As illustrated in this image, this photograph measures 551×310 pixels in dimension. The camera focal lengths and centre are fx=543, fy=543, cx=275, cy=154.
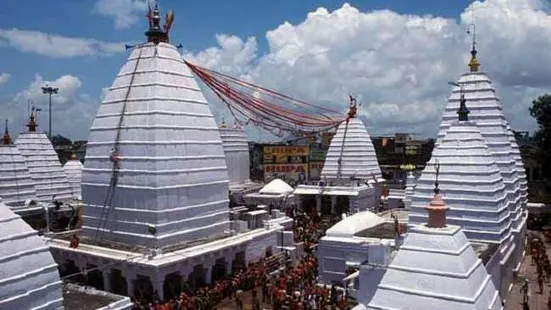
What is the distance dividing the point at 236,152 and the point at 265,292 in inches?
929

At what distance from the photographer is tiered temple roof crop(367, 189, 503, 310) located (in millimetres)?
11445

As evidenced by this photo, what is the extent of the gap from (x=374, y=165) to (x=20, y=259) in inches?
1244

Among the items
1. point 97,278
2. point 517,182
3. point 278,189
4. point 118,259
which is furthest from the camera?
point 278,189

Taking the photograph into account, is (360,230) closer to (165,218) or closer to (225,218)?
(225,218)

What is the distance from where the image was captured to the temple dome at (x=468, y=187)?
2125cm

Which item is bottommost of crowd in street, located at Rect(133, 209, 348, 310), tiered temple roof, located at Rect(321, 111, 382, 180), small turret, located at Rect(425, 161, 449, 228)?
crowd in street, located at Rect(133, 209, 348, 310)

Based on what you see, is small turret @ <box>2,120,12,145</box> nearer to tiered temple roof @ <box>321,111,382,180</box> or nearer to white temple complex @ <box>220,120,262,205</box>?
white temple complex @ <box>220,120,262,205</box>

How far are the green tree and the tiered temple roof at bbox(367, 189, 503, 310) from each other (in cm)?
3091

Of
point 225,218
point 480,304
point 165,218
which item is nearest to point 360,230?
point 225,218

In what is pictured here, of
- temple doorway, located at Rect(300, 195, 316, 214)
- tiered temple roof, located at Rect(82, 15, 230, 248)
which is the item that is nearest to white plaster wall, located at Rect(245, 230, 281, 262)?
tiered temple roof, located at Rect(82, 15, 230, 248)

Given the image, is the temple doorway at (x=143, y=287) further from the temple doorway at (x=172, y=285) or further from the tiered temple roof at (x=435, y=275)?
the tiered temple roof at (x=435, y=275)

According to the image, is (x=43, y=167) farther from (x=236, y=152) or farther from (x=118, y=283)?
(x=118, y=283)

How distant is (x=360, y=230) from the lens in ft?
80.2

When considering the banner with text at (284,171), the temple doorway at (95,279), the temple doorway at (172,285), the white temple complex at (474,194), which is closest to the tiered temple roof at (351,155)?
the banner with text at (284,171)
